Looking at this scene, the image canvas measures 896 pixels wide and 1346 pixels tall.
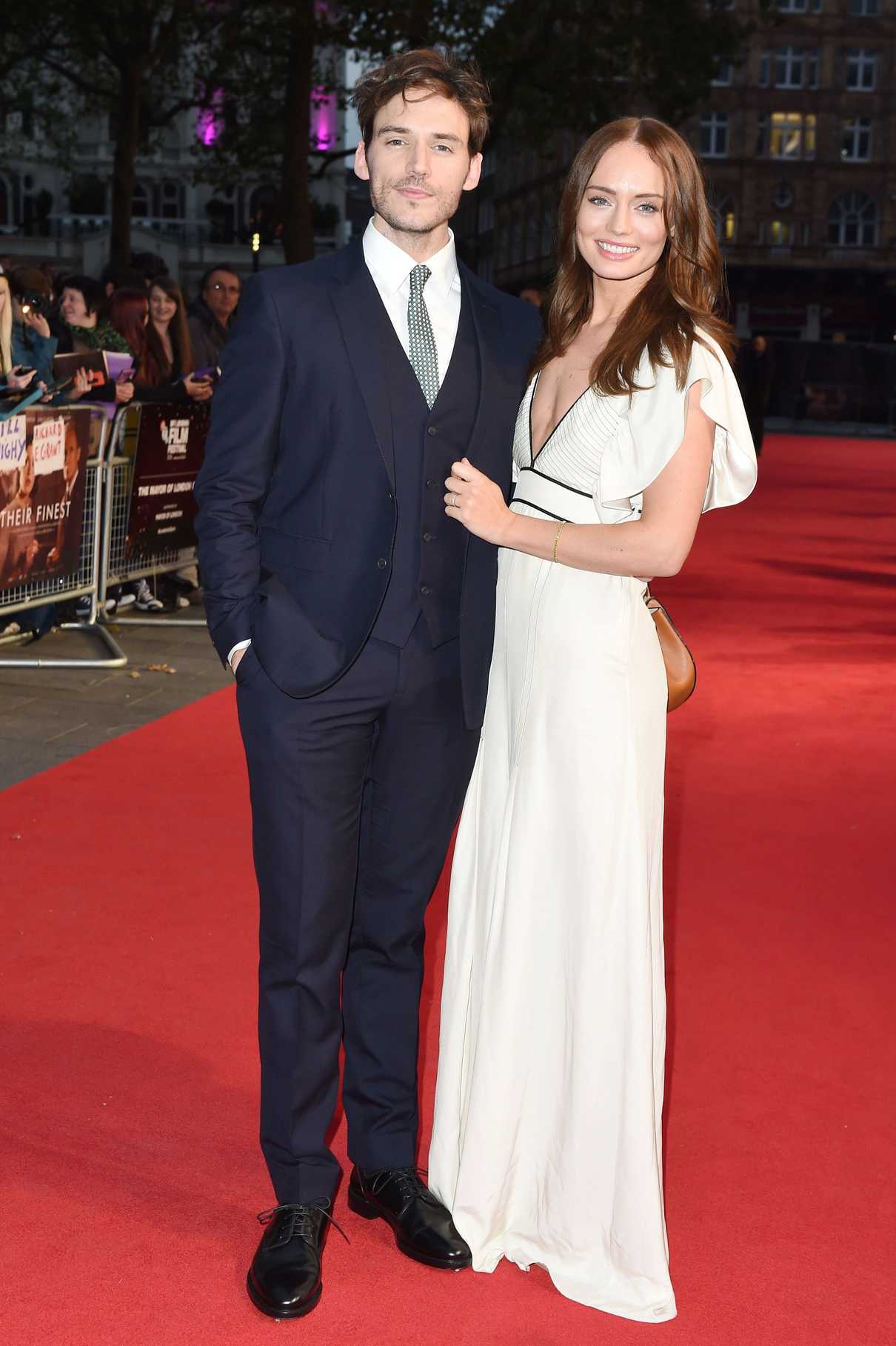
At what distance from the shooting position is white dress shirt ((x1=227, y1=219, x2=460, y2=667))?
280 cm

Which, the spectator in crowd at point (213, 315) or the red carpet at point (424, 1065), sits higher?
the spectator in crowd at point (213, 315)

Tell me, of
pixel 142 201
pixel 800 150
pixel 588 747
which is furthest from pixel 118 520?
pixel 142 201

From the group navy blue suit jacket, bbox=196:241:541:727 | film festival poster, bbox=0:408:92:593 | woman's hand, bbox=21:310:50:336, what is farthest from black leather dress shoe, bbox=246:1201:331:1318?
woman's hand, bbox=21:310:50:336

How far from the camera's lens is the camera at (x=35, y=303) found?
9031 mm

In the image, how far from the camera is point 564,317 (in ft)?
9.48

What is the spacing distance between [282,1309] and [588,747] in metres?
1.13

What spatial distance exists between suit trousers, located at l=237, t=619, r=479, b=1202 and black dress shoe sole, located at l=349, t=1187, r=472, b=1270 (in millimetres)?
88

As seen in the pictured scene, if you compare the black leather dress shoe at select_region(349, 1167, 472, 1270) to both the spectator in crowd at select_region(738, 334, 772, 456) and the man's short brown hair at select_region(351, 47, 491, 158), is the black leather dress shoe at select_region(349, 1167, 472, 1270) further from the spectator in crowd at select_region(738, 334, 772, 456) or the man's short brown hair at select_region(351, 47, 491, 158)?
the spectator in crowd at select_region(738, 334, 772, 456)

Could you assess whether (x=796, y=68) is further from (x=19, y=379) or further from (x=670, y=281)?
(x=670, y=281)

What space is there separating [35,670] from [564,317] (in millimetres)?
5784

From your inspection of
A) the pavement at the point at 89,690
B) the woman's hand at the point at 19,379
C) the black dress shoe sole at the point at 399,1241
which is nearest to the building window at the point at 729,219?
the pavement at the point at 89,690

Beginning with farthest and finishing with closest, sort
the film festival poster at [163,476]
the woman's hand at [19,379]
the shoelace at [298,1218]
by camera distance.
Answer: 1. the film festival poster at [163,476]
2. the woman's hand at [19,379]
3. the shoelace at [298,1218]

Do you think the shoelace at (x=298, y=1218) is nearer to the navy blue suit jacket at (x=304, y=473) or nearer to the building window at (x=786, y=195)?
the navy blue suit jacket at (x=304, y=473)

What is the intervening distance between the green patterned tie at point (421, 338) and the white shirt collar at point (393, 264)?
0.02 meters
